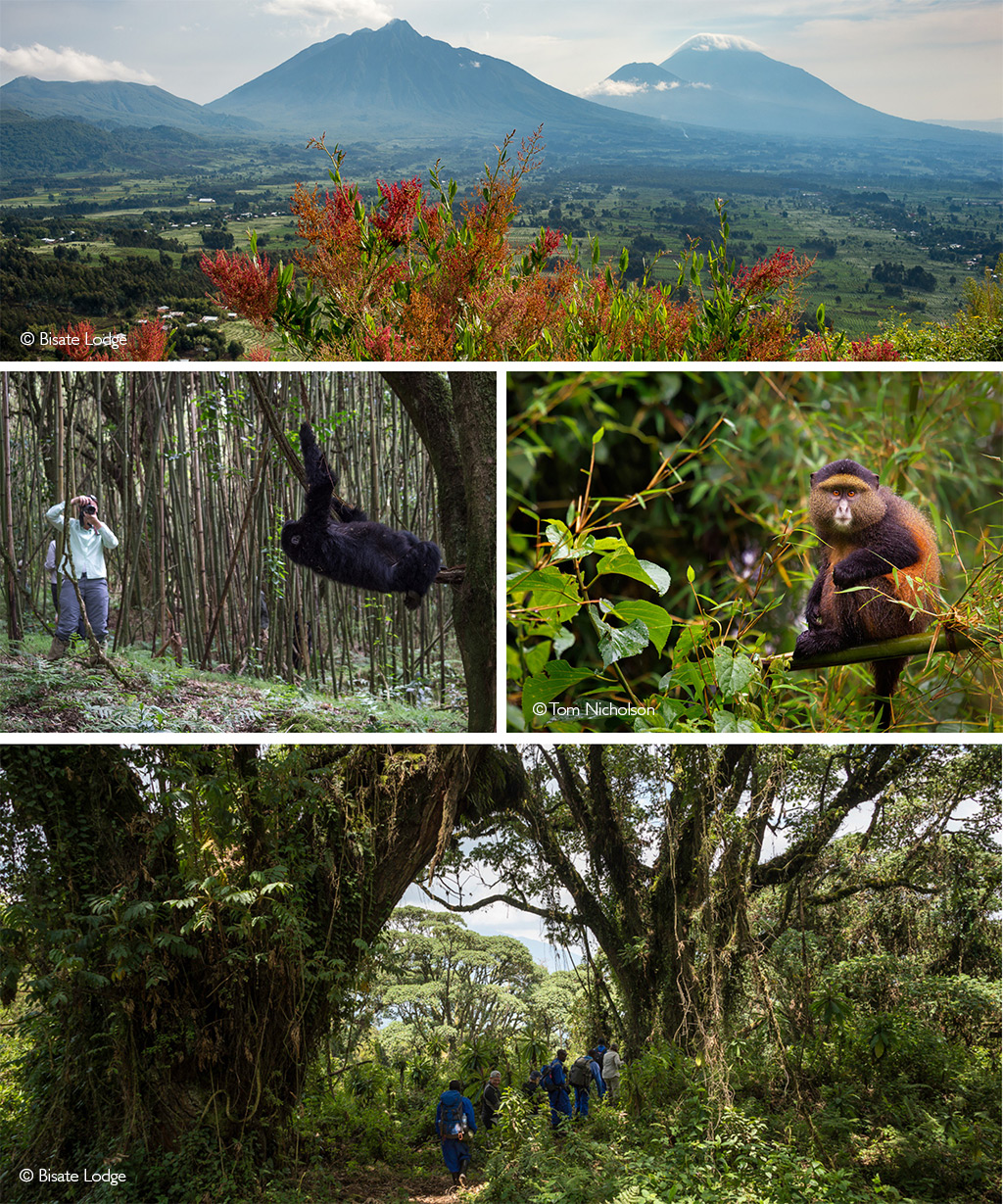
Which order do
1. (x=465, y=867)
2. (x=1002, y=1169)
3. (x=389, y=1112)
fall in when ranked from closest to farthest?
1. (x=1002, y=1169)
2. (x=389, y=1112)
3. (x=465, y=867)

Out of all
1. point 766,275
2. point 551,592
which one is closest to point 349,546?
point 551,592

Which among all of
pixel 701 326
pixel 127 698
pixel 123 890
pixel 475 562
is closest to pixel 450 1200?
pixel 123 890

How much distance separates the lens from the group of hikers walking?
5.47 meters

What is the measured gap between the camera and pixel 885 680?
2439 millimetres

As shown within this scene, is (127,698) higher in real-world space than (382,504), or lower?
lower

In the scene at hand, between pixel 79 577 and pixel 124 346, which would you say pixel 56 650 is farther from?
pixel 124 346

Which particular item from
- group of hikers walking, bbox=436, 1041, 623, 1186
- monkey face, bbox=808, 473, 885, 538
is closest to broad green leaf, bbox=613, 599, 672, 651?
monkey face, bbox=808, 473, 885, 538

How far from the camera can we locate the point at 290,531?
2.61 m

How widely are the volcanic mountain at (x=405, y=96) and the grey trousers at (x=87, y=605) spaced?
121 feet

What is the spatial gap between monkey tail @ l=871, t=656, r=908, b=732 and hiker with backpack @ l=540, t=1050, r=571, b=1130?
4.46 m

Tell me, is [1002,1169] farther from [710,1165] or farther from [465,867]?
[465,867]

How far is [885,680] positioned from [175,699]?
2.14 metres

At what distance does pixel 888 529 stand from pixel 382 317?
232 inches

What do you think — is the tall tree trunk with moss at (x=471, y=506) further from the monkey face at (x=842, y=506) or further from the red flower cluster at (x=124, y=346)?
the red flower cluster at (x=124, y=346)
